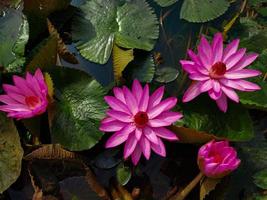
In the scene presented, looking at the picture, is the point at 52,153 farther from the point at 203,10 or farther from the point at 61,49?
the point at 203,10

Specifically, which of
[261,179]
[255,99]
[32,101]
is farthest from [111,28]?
[261,179]

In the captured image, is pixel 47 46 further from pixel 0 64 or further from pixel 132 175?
pixel 132 175

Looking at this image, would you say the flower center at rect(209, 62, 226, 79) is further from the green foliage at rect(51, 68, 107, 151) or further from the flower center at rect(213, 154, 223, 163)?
the green foliage at rect(51, 68, 107, 151)

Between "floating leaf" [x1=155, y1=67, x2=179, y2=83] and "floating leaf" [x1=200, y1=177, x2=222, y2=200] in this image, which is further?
"floating leaf" [x1=155, y1=67, x2=179, y2=83]

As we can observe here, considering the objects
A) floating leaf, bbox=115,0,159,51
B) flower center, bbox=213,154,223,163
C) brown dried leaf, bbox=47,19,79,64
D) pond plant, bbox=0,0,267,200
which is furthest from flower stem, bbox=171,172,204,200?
brown dried leaf, bbox=47,19,79,64

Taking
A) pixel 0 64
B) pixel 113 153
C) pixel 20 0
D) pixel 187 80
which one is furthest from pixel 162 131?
pixel 20 0

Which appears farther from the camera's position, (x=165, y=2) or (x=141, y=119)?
(x=165, y=2)
